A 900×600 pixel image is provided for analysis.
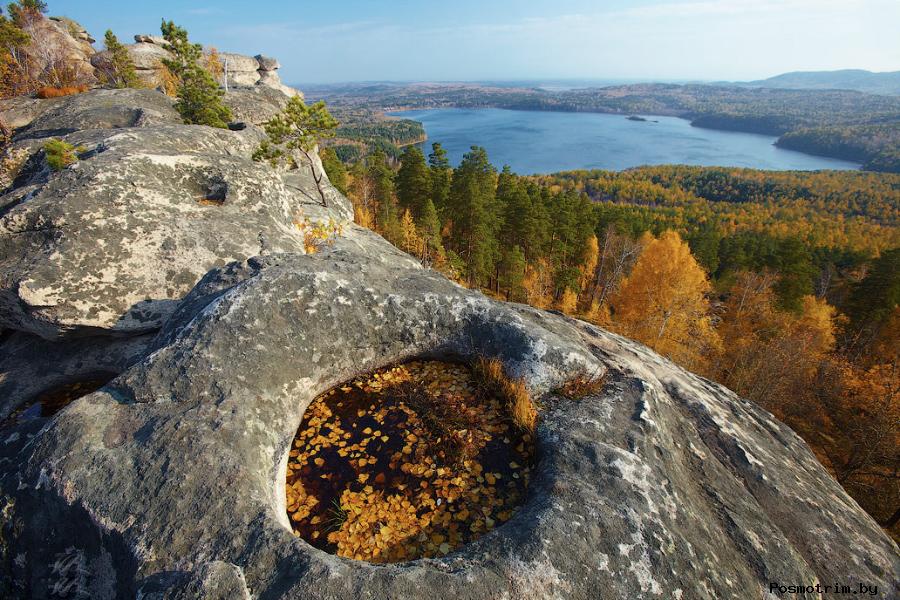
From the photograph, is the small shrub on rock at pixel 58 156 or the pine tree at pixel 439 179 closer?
the small shrub on rock at pixel 58 156

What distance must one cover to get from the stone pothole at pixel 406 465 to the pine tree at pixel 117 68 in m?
30.2

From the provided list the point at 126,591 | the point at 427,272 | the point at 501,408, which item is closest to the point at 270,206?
the point at 427,272

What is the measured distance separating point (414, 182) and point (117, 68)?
2381cm

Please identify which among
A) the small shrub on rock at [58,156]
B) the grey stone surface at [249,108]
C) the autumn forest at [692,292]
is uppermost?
the grey stone surface at [249,108]

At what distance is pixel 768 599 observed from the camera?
170 inches

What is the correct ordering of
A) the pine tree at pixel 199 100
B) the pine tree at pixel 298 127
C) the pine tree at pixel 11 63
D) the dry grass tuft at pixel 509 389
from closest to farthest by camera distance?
1. the dry grass tuft at pixel 509 389
2. the pine tree at pixel 298 127
3. the pine tree at pixel 199 100
4. the pine tree at pixel 11 63

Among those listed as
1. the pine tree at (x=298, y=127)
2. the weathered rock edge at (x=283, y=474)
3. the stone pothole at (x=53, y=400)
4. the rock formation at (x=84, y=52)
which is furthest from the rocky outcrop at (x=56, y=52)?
the weathered rock edge at (x=283, y=474)

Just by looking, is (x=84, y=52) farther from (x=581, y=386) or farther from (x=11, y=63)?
(x=581, y=386)

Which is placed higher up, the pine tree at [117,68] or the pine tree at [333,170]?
the pine tree at [117,68]

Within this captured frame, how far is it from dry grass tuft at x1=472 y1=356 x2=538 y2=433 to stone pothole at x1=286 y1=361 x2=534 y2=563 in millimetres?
39

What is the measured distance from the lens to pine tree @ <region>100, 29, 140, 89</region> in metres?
25.7

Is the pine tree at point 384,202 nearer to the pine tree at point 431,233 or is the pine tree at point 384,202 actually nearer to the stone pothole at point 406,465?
the pine tree at point 431,233

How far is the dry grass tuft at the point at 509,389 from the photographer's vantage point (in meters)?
5.87

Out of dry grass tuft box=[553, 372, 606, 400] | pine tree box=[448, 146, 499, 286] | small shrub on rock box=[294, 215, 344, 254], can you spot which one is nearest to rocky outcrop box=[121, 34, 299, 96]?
pine tree box=[448, 146, 499, 286]
